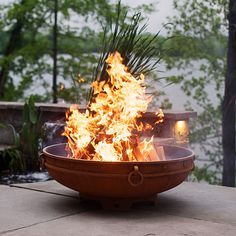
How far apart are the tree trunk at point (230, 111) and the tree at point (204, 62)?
151 cm

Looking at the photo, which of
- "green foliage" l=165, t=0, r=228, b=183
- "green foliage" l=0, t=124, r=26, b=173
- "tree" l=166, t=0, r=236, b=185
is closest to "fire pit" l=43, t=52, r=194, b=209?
"green foliage" l=0, t=124, r=26, b=173

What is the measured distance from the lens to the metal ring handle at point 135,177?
3.37 metres

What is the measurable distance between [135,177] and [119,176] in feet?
0.36

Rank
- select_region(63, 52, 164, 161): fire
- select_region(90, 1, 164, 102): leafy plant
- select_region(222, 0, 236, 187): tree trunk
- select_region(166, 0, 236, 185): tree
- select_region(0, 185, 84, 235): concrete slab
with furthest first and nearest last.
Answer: select_region(166, 0, 236, 185): tree
select_region(222, 0, 236, 187): tree trunk
select_region(90, 1, 164, 102): leafy plant
select_region(63, 52, 164, 161): fire
select_region(0, 185, 84, 235): concrete slab

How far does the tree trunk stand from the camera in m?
8.55

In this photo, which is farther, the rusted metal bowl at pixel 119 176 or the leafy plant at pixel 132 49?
the leafy plant at pixel 132 49

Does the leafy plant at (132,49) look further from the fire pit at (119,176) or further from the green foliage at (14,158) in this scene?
the green foliage at (14,158)

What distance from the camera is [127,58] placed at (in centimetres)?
443

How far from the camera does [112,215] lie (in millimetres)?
3527

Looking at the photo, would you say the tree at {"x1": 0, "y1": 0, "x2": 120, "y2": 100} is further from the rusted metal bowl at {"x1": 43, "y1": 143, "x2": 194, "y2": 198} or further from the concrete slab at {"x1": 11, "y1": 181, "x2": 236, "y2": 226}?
the rusted metal bowl at {"x1": 43, "y1": 143, "x2": 194, "y2": 198}

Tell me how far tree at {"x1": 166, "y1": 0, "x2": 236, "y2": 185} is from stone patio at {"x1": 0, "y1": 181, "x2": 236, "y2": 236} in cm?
642

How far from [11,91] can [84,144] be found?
32.3ft

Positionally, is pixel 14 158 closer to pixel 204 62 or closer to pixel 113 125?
pixel 113 125

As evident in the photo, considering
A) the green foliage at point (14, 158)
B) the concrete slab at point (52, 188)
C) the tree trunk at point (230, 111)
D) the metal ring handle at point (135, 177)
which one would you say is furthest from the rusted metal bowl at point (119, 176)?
the tree trunk at point (230, 111)
